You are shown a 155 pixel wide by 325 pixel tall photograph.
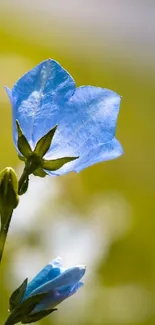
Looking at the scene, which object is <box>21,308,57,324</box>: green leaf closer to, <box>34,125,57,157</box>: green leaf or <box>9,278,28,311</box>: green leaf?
<box>9,278,28,311</box>: green leaf

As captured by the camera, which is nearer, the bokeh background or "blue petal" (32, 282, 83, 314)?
"blue petal" (32, 282, 83, 314)

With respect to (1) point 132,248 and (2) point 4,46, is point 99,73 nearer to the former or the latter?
(2) point 4,46

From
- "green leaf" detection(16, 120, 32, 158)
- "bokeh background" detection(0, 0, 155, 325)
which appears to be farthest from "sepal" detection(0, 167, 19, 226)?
"bokeh background" detection(0, 0, 155, 325)

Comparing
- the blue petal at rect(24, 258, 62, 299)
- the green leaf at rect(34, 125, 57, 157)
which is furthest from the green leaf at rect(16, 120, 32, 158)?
the blue petal at rect(24, 258, 62, 299)

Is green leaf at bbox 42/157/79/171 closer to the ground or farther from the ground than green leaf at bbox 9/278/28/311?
farther from the ground

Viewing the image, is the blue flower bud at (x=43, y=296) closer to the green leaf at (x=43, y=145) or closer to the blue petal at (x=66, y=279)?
the blue petal at (x=66, y=279)

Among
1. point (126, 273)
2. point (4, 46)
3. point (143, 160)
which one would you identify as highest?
point (4, 46)

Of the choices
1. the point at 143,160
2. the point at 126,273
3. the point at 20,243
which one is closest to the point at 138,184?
the point at 143,160

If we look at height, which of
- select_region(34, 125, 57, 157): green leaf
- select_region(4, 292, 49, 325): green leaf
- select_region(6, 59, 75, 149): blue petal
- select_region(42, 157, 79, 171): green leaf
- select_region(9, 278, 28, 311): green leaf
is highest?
select_region(6, 59, 75, 149): blue petal
